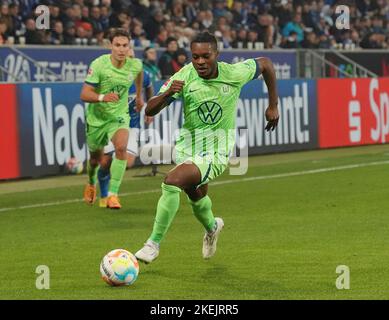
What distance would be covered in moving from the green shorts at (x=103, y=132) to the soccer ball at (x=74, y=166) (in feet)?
15.2

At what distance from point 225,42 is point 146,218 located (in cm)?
1295

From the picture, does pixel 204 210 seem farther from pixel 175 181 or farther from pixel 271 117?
pixel 271 117

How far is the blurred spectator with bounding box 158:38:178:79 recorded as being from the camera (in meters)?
22.4

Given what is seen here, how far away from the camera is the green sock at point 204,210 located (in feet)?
34.0

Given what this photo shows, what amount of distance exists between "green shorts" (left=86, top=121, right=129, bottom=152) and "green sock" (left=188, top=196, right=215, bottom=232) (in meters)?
4.82

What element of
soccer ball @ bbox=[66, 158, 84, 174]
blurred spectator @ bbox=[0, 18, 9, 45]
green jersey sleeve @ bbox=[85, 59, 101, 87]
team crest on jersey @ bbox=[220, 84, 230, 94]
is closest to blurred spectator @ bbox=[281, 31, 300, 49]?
blurred spectator @ bbox=[0, 18, 9, 45]

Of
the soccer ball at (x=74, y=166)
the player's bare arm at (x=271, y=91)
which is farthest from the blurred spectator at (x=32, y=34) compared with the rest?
the player's bare arm at (x=271, y=91)

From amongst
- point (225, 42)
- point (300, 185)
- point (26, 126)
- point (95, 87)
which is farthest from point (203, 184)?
point (225, 42)

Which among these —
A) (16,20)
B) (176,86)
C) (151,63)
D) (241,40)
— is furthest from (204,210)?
(241,40)

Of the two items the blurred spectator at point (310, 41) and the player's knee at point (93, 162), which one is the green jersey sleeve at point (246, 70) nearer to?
the player's knee at point (93, 162)

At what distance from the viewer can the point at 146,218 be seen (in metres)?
14.1

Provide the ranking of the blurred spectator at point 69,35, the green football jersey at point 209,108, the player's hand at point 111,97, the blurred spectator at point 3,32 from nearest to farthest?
1. the green football jersey at point 209,108
2. the player's hand at point 111,97
3. the blurred spectator at point 3,32
4. the blurred spectator at point 69,35
